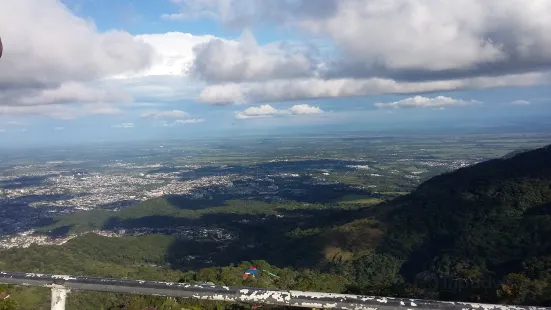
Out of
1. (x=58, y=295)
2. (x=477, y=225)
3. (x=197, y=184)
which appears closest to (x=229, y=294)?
(x=58, y=295)

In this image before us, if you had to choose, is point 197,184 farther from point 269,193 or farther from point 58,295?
point 58,295

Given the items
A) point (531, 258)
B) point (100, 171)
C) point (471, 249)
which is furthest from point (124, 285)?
point (100, 171)

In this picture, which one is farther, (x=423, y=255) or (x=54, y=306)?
(x=423, y=255)

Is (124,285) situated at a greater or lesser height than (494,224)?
greater

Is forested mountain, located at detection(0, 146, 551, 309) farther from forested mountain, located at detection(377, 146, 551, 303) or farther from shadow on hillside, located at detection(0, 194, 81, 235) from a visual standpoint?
shadow on hillside, located at detection(0, 194, 81, 235)

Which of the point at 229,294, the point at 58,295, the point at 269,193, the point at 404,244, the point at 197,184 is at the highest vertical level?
the point at 229,294

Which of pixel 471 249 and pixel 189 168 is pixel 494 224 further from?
pixel 189 168

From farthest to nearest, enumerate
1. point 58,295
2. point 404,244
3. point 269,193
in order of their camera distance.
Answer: point 269,193 < point 404,244 < point 58,295
